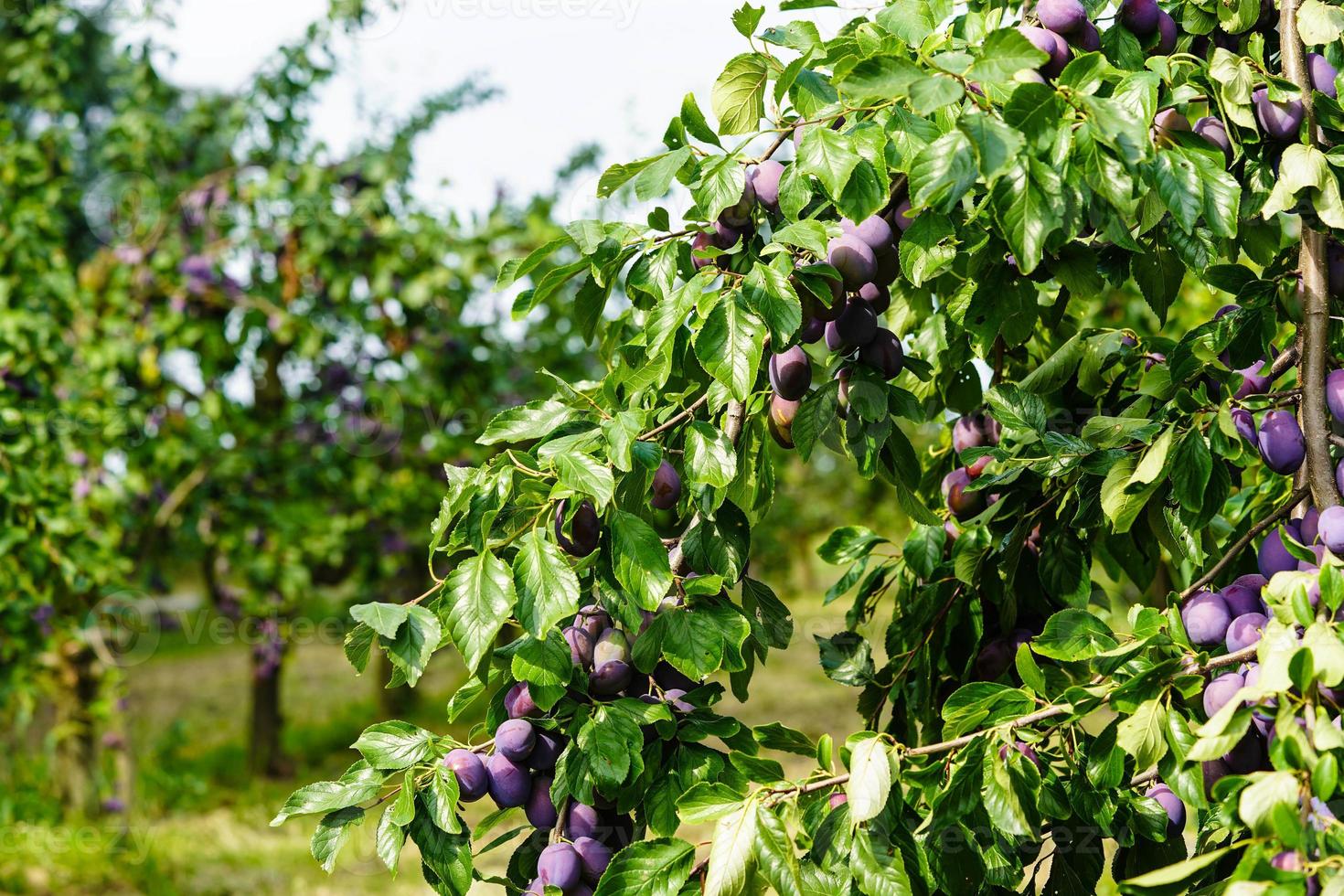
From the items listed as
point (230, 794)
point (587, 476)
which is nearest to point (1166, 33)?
point (587, 476)

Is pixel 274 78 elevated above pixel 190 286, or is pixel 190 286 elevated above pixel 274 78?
pixel 274 78

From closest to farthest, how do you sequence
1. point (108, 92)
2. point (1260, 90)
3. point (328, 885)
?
1. point (1260, 90)
2. point (328, 885)
3. point (108, 92)

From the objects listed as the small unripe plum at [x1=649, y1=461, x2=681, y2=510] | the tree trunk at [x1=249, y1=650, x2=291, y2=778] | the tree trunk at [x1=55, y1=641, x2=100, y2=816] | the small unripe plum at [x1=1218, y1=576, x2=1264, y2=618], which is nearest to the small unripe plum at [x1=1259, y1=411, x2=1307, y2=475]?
the small unripe plum at [x1=1218, y1=576, x2=1264, y2=618]

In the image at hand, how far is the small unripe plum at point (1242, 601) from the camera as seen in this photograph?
979 mm

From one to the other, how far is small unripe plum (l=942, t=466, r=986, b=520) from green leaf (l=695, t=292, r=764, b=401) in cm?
56

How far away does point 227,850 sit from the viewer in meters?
4.67

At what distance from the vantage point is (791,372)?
1025mm

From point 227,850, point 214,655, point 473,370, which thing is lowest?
point 214,655

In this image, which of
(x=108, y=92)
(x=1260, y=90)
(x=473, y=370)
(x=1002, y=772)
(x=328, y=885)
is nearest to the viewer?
(x=1002, y=772)

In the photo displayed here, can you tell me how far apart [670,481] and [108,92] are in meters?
12.1

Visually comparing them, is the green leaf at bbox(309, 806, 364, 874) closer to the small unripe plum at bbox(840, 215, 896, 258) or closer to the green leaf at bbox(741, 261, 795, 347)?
the green leaf at bbox(741, 261, 795, 347)

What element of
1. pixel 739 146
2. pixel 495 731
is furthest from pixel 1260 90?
pixel 495 731

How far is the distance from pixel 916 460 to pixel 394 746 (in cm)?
57

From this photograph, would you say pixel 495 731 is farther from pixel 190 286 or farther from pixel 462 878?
pixel 190 286
